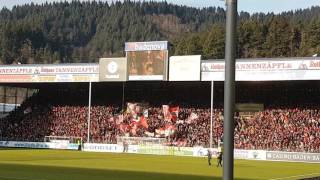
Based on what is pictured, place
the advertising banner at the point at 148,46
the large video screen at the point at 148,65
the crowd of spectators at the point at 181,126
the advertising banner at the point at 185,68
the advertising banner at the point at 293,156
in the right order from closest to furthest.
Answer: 1. the advertising banner at the point at 293,156
2. the crowd of spectators at the point at 181,126
3. the advertising banner at the point at 185,68
4. the large video screen at the point at 148,65
5. the advertising banner at the point at 148,46

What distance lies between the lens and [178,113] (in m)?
72.7

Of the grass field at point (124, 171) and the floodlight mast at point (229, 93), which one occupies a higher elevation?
the floodlight mast at point (229, 93)

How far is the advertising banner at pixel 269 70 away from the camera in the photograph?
60531mm

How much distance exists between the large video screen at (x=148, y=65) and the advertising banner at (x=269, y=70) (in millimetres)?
4563

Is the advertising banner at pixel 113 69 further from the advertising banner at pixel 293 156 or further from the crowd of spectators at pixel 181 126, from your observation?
the advertising banner at pixel 293 156

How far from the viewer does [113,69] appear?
2800 inches

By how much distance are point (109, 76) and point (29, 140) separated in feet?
43.8

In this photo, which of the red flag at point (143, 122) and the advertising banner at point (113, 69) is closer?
the advertising banner at point (113, 69)

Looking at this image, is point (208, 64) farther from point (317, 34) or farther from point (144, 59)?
point (317, 34)

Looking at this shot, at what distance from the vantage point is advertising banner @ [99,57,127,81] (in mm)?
70700

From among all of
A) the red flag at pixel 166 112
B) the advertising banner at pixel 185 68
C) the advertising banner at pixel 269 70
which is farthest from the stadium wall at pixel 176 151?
the advertising banner at pixel 269 70

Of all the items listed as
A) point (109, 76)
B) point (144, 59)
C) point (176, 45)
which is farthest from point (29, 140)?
point (176, 45)

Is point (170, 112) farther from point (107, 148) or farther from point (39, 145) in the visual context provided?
point (39, 145)

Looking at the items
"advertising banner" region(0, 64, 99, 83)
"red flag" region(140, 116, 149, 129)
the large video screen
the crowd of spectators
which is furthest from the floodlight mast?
"red flag" region(140, 116, 149, 129)
